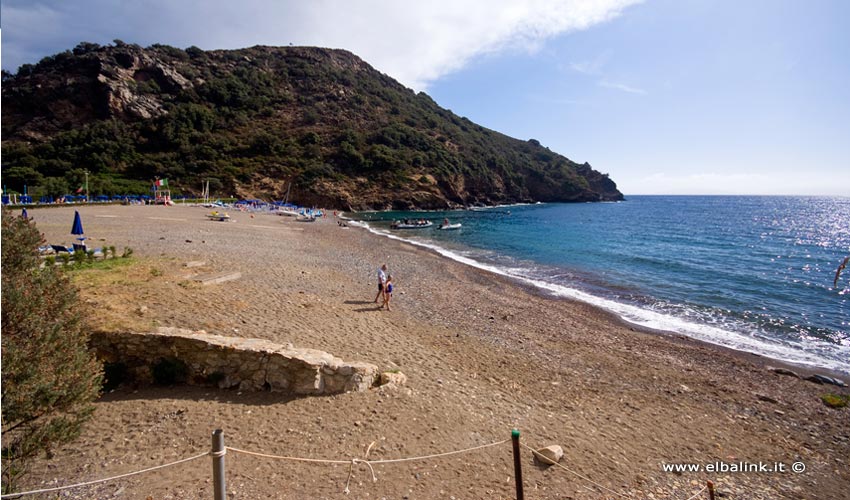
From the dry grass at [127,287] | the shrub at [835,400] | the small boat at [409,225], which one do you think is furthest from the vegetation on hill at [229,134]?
the shrub at [835,400]

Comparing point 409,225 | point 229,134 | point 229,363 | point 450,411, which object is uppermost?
point 229,134

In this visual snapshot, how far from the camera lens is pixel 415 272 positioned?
2130 centimetres

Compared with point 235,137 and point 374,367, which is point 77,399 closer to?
point 374,367

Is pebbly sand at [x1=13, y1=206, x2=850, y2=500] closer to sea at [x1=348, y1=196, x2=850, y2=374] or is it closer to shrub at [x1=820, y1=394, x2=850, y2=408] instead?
shrub at [x1=820, y1=394, x2=850, y2=408]

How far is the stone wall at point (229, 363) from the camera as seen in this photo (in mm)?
7684

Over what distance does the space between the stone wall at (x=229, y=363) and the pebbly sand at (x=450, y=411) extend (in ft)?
0.99

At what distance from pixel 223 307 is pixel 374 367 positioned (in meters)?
5.16

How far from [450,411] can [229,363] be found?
4.54m

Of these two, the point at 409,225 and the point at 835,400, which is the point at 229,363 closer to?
the point at 835,400

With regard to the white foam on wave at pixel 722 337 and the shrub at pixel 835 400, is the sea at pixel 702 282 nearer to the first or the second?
the white foam on wave at pixel 722 337

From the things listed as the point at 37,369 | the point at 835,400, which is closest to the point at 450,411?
the point at 37,369

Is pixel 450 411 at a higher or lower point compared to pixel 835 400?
higher

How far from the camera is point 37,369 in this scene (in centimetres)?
480

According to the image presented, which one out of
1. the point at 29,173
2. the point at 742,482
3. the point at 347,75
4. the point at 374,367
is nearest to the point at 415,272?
the point at 374,367
